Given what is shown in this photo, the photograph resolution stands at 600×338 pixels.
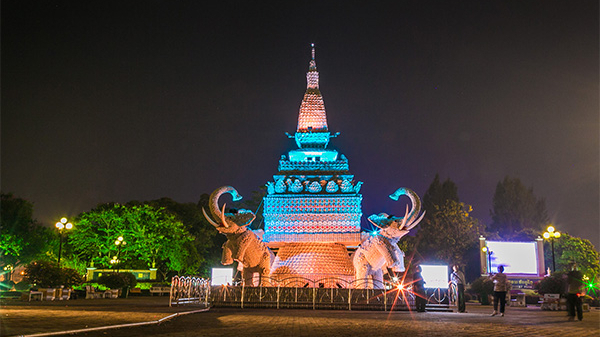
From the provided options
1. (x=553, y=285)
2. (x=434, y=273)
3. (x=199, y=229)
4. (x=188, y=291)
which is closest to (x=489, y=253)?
(x=434, y=273)

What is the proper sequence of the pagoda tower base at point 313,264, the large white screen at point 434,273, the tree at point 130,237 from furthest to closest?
the tree at point 130,237, the pagoda tower base at point 313,264, the large white screen at point 434,273

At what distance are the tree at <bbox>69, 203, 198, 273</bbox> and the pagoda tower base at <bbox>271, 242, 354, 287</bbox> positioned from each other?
1432 cm

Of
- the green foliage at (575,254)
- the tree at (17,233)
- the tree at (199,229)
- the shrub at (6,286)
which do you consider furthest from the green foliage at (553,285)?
the shrub at (6,286)

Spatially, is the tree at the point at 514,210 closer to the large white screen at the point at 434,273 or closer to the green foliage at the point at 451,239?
the green foliage at the point at 451,239

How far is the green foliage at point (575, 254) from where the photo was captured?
146 feet

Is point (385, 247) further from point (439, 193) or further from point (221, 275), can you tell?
point (439, 193)

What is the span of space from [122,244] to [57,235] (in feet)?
41.3

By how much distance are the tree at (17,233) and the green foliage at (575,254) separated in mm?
38418

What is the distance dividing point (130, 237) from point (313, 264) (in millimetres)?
17788

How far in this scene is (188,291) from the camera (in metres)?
20.8

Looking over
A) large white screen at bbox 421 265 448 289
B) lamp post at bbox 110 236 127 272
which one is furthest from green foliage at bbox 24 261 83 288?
large white screen at bbox 421 265 448 289

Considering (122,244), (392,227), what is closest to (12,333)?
(392,227)

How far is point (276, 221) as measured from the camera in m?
26.8

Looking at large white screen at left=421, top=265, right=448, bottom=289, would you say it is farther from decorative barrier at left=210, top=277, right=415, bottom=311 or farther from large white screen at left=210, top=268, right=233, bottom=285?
large white screen at left=210, top=268, right=233, bottom=285
